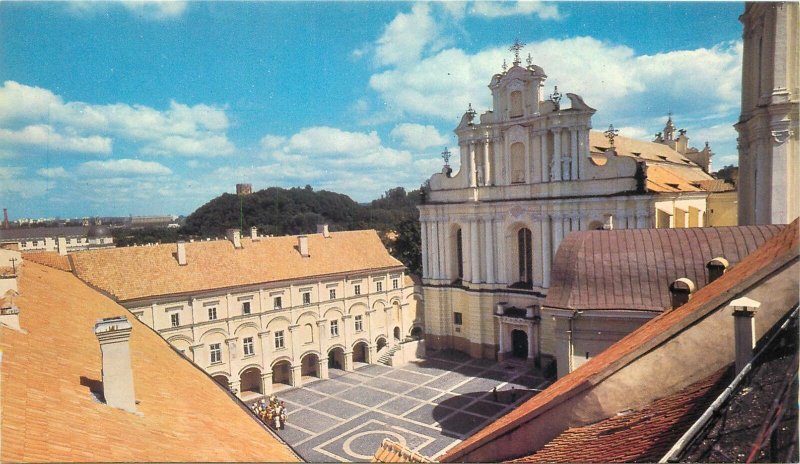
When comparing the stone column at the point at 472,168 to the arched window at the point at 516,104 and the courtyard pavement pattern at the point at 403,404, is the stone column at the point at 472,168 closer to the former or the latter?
the arched window at the point at 516,104

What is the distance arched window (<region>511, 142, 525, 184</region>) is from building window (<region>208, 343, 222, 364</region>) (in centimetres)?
1974

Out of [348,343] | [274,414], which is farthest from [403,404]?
[348,343]

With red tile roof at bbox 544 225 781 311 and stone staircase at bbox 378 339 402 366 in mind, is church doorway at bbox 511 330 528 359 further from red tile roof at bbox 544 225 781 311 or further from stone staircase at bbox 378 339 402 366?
red tile roof at bbox 544 225 781 311

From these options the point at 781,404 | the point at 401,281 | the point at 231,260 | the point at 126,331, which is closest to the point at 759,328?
the point at 781,404

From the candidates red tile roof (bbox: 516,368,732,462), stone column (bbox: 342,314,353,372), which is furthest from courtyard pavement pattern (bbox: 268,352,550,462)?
red tile roof (bbox: 516,368,732,462)

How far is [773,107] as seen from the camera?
13000mm

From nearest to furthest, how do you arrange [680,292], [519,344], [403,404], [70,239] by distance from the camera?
[680,292], [403,404], [519,344], [70,239]

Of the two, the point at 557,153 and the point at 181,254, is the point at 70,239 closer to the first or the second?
the point at 181,254

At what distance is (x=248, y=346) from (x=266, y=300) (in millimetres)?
2726

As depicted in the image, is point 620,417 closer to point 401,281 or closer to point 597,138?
point 401,281

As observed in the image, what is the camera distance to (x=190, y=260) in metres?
27.7

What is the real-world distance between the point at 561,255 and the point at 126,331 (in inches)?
470

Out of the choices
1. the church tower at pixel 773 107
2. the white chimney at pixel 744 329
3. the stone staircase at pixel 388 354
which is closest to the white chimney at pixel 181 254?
the stone staircase at pixel 388 354

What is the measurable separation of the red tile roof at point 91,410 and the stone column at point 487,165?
24.0 metres
